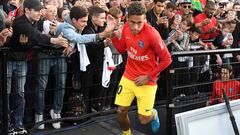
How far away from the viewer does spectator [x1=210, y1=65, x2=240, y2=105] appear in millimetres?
6074

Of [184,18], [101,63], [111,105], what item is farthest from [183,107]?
[184,18]

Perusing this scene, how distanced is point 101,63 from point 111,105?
79cm

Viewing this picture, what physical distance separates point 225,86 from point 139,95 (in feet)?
6.73

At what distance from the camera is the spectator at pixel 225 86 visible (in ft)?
19.9

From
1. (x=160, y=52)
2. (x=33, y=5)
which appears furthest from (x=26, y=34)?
(x=160, y=52)

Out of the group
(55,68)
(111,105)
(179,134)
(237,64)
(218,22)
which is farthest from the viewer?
(218,22)

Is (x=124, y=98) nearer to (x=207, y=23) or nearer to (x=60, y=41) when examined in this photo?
(x=60, y=41)

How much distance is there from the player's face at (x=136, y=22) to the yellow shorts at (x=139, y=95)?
2.24 ft

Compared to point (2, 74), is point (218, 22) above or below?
above

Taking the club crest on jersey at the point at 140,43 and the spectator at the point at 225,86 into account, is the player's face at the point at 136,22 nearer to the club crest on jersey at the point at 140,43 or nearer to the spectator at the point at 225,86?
the club crest on jersey at the point at 140,43

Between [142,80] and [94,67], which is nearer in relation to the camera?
[142,80]

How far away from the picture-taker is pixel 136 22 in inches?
181

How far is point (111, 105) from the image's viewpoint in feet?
19.3

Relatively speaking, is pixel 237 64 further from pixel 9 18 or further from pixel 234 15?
pixel 9 18
